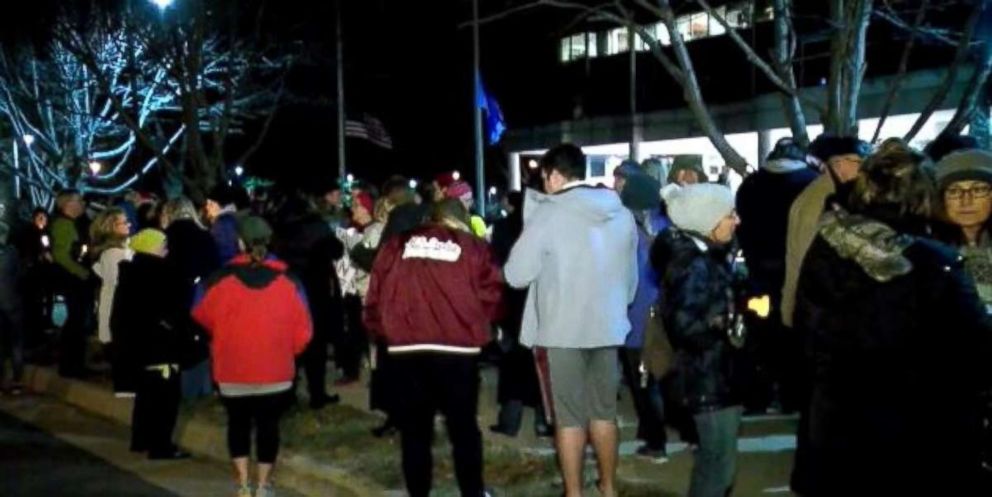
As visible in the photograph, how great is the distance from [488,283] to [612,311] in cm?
79

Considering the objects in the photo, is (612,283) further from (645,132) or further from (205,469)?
(645,132)

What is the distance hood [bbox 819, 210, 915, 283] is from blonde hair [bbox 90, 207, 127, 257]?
9.21 metres

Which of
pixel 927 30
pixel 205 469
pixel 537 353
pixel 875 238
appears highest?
pixel 927 30

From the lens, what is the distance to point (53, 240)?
53.8 feet

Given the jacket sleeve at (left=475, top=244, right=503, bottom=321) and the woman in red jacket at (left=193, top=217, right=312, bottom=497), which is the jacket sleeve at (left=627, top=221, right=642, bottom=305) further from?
the woman in red jacket at (left=193, top=217, right=312, bottom=497)

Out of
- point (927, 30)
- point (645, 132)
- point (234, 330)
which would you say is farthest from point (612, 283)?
point (645, 132)

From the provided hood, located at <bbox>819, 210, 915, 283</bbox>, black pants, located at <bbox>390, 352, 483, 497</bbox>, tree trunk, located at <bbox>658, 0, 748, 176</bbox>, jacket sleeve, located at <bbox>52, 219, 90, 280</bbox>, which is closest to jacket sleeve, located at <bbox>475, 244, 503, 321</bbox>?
black pants, located at <bbox>390, 352, 483, 497</bbox>

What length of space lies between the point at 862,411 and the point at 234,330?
5.04 metres

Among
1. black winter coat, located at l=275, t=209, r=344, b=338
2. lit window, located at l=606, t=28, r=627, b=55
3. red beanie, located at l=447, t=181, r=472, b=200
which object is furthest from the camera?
lit window, located at l=606, t=28, r=627, b=55

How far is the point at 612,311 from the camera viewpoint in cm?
766

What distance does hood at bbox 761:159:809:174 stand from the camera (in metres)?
9.30

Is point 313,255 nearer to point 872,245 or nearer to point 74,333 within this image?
point 74,333

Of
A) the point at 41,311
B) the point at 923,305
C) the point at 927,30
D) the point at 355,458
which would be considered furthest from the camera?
the point at 41,311

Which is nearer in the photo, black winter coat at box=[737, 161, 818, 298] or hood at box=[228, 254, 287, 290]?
hood at box=[228, 254, 287, 290]
